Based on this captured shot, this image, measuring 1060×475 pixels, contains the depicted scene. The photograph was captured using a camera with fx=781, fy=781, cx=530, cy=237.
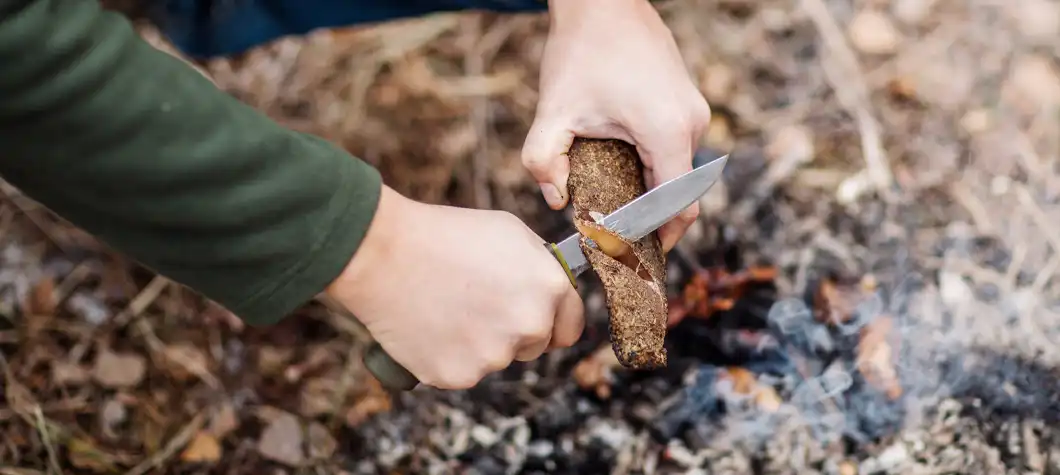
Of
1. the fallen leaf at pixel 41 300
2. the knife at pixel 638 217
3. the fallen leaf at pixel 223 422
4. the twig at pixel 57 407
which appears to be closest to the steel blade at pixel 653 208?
the knife at pixel 638 217

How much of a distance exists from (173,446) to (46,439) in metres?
0.23

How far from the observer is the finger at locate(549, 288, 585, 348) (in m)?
1.01

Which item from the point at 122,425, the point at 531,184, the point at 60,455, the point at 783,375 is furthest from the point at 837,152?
the point at 60,455

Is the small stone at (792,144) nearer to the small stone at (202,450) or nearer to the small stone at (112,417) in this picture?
the small stone at (202,450)

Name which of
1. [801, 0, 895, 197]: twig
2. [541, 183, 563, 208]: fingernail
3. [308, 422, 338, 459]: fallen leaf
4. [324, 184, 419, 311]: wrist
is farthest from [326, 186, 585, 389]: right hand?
[801, 0, 895, 197]: twig

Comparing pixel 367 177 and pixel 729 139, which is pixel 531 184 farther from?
pixel 367 177

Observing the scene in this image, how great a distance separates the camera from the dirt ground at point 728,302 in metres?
1.35

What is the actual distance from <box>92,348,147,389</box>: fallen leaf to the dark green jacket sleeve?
79cm

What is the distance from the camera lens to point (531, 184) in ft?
5.51

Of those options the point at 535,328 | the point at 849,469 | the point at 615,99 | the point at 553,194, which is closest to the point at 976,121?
the point at 849,469

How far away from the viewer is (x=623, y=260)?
103cm

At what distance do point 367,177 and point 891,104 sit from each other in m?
1.25

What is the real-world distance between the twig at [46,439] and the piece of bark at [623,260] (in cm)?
112

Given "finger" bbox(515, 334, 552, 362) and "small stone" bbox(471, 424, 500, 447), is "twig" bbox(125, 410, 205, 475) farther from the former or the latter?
"finger" bbox(515, 334, 552, 362)
